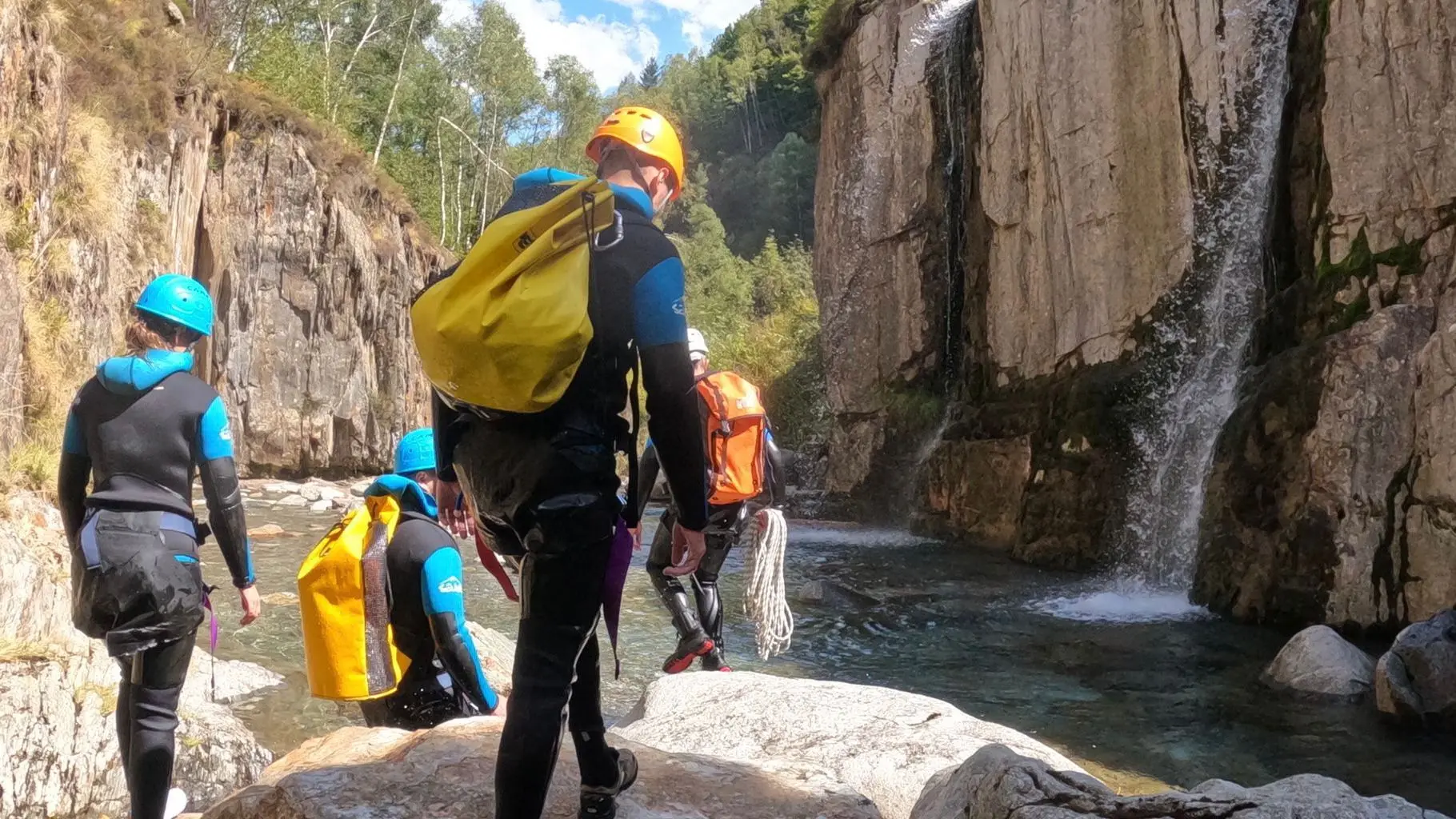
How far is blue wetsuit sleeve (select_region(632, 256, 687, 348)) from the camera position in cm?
220

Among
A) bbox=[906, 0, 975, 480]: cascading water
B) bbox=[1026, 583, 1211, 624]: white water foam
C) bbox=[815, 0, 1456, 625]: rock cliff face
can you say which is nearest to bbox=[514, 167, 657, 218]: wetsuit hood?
bbox=[815, 0, 1456, 625]: rock cliff face

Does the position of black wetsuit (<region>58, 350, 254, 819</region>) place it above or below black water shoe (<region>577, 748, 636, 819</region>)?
above

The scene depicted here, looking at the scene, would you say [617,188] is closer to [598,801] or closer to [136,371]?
[598,801]

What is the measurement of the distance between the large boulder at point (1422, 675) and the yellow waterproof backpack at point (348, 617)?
5.40 meters

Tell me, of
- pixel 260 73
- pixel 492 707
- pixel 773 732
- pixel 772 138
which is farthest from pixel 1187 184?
pixel 772 138

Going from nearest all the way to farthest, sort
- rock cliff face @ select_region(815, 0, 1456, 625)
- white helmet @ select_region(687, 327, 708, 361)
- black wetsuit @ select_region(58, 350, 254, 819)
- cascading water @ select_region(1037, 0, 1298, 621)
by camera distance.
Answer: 1. black wetsuit @ select_region(58, 350, 254, 819)
2. white helmet @ select_region(687, 327, 708, 361)
3. rock cliff face @ select_region(815, 0, 1456, 625)
4. cascading water @ select_region(1037, 0, 1298, 621)

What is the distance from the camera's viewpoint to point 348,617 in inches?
131

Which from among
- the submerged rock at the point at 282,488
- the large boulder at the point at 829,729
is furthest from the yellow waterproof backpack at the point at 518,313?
the submerged rock at the point at 282,488

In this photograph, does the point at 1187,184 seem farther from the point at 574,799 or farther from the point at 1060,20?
the point at 574,799

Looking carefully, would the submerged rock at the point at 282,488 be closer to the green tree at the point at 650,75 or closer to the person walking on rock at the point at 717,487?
the person walking on rock at the point at 717,487

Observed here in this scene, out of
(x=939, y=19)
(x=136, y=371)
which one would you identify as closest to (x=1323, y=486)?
(x=136, y=371)

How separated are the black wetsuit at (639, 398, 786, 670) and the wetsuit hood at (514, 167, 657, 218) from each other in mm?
3321

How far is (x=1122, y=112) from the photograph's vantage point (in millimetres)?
12875

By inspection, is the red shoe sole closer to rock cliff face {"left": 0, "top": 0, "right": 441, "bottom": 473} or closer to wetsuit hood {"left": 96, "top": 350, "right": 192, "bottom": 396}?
wetsuit hood {"left": 96, "top": 350, "right": 192, "bottom": 396}
